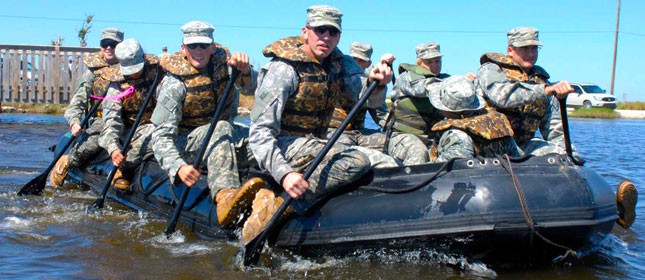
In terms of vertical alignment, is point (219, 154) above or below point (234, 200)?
above

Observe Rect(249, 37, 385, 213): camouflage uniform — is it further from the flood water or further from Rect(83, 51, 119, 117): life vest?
Rect(83, 51, 119, 117): life vest

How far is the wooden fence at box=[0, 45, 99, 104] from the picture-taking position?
17.1 m

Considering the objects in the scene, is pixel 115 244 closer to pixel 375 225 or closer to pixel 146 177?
pixel 146 177

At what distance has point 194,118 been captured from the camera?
6.02m

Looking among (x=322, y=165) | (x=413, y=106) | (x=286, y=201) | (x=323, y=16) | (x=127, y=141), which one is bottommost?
(x=286, y=201)

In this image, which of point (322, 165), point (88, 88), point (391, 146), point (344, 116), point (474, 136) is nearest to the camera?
point (322, 165)

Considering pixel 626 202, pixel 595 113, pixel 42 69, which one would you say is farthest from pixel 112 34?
pixel 595 113

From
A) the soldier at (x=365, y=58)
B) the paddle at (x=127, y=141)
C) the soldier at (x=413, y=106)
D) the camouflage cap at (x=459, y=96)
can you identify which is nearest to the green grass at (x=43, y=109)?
the paddle at (x=127, y=141)

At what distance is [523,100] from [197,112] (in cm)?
269

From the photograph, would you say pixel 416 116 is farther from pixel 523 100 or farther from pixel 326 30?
pixel 326 30

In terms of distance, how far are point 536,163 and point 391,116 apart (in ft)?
6.89

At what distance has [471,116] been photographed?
525 centimetres

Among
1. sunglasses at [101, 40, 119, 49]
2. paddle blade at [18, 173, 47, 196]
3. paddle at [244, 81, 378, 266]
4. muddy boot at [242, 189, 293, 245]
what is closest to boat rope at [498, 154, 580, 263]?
paddle at [244, 81, 378, 266]

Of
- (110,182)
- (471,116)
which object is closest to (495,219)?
(471,116)
